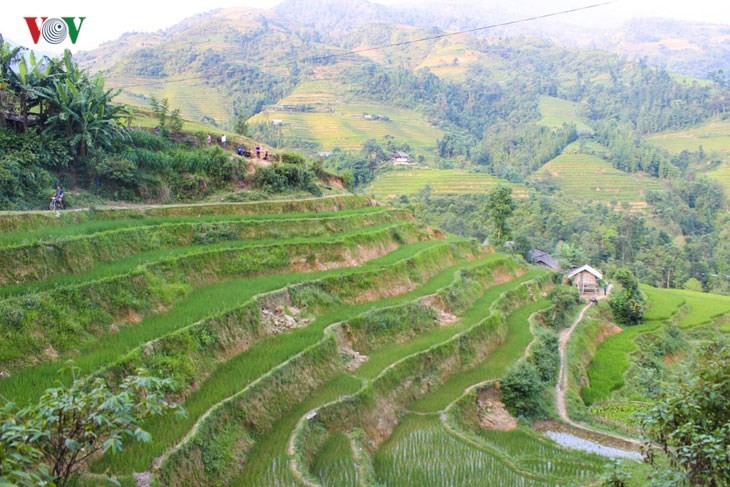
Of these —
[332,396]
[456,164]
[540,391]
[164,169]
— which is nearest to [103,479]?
[332,396]

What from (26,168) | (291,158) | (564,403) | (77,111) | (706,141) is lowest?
(706,141)

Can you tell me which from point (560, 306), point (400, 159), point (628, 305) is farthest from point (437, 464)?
point (400, 159)

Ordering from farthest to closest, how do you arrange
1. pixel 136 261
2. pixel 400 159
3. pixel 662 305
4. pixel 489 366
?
pixel 400 159 → pixel 662 305 → pixel 489 366 → pixel 136 261

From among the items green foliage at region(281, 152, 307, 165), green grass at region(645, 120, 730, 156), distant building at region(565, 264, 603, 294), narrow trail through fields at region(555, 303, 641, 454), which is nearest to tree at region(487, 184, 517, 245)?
distant building at region(565, 264, 603, 294)

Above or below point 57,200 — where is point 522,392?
below

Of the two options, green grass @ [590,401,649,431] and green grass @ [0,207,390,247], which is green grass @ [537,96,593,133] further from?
green grass @ [0,207,390,247]

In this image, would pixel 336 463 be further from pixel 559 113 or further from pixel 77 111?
pixel 559 113

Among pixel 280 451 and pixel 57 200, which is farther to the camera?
pixel 57 200

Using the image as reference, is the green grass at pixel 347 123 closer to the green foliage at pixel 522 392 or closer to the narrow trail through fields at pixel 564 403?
the narrow trail through fields at pixel 564 403
